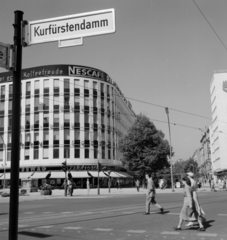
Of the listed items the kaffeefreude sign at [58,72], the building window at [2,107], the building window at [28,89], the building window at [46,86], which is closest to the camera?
the building window at [46,86]

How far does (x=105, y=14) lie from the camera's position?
12.8 ft

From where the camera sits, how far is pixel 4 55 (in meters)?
3.99

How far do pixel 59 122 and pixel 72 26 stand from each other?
188 feet

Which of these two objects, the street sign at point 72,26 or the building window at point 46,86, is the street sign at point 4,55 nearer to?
the street sign at point 72,26

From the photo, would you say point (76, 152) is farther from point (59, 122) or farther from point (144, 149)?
point (144, 149)

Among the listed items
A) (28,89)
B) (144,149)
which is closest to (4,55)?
(144,149)

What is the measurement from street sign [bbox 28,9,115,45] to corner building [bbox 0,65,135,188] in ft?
178

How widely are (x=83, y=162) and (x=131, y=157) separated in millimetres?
11495

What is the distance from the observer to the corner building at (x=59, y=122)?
59.4 metres

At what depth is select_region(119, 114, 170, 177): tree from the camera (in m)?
50.7

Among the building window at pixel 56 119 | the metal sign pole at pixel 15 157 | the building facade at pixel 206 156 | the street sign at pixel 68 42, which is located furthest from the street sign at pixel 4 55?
the building facade at pixel 206 156

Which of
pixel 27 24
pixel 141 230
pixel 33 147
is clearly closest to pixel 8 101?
pixel 33 147

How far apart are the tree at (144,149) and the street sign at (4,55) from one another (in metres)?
46.9

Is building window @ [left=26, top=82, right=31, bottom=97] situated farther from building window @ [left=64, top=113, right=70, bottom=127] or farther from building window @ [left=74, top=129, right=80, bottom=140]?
building window @ [left=74, top=129, right=80, bottom=140]
